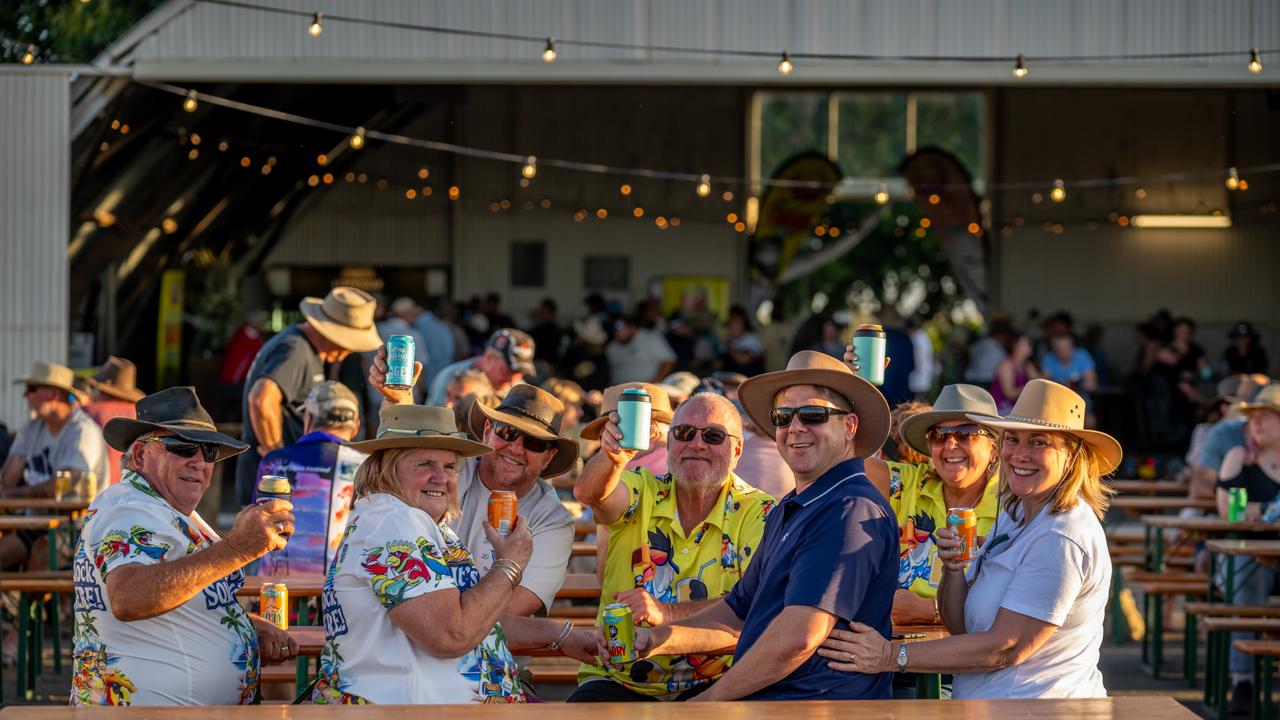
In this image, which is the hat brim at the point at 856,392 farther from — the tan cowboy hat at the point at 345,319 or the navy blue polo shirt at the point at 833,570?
the tan cowboy hat at the point at 345,319

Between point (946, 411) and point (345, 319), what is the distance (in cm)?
361

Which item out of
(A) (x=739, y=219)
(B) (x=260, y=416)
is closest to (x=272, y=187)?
(A) (x=739, y=219)

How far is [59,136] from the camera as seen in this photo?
1208cm

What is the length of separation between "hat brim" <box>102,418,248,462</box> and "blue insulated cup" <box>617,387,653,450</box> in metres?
0.99

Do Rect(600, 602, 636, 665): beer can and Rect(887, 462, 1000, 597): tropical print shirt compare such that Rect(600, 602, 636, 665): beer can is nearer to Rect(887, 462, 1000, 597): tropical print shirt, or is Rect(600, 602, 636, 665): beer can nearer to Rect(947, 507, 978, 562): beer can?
Rect(947, 507, 978, 562): beer can

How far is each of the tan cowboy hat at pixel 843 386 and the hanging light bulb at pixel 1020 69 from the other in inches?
341

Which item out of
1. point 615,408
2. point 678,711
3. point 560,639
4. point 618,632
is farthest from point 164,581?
point 615,408

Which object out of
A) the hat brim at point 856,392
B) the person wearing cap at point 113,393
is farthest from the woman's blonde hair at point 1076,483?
the person wearing cap at point 113,393

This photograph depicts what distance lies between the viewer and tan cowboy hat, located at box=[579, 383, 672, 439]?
532cm

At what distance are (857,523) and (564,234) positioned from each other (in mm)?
18876

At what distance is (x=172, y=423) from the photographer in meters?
4.21

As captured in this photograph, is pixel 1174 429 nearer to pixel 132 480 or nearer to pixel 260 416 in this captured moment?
pixel 260 416

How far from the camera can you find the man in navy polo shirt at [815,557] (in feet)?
12.1

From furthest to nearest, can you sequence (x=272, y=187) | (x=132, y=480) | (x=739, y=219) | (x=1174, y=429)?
(x=739, y=219), (x=272, y=187), (x=1174, y=429), (x=132, y=480)
